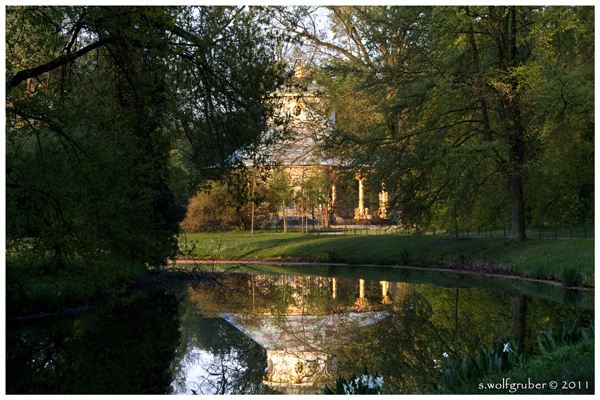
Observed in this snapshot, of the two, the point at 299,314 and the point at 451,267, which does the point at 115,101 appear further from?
the point at 451,267

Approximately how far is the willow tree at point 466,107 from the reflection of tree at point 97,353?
10599 mm

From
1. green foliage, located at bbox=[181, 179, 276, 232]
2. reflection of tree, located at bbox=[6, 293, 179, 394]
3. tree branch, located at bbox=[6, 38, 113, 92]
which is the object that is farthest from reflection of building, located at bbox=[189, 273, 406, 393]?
green foliage, located at bbox=[181, 179, 276, 232]

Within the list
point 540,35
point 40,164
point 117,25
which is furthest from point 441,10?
point 40,164

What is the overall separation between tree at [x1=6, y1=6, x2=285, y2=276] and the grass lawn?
19.0 ft

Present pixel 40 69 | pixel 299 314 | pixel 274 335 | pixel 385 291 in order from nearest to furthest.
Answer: pixel 40 69, pixel 274 335, pixel 299 314, pixel 385 291

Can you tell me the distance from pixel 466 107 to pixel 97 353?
16.5m

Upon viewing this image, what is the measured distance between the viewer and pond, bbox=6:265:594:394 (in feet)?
26.9

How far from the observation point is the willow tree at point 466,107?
1825 centimetres

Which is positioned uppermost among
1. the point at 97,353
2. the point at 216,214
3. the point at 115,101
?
the point at 115,101

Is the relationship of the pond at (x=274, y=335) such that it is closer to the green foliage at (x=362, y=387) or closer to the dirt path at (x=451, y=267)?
the dirt path at (x=451, y=267)

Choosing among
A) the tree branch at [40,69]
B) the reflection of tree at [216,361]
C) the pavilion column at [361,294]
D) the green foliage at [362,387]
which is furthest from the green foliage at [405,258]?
the green foliage at [362,387]

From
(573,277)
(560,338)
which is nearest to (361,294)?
(573,277)

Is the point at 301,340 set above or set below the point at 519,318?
below

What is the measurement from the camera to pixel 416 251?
948 inches
